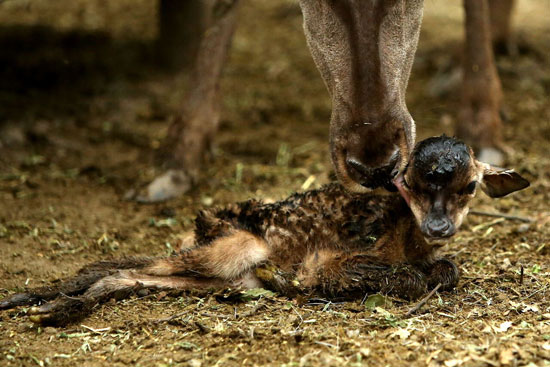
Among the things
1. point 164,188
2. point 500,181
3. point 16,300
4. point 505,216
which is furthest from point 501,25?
point 16,300

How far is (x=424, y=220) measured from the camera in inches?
135

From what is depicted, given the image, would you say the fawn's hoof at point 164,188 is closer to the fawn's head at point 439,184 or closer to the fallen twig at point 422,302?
the fawn's head at point 439,184

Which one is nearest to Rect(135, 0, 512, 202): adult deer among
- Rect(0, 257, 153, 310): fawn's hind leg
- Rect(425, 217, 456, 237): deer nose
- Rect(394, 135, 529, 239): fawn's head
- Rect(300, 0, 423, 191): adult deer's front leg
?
Rect(300, 0, 423, 191): adult deer's front leg

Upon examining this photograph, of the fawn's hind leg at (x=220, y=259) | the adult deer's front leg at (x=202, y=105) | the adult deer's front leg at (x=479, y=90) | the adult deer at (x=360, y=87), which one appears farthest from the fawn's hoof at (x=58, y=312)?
the adult deer's front leg at (x=479, y=90)

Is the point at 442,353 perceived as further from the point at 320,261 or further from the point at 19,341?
the point at 19,341

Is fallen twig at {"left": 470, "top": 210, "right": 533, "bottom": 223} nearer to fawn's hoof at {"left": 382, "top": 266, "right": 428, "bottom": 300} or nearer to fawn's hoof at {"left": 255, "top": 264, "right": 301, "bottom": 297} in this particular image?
fawn's hoof at {"left": 382, "top": 266, "right": 428, "bottom": 300}

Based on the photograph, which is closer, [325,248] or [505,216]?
[325,248]

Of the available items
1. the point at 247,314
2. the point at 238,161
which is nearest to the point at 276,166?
the point at 238,161

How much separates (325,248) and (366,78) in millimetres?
929

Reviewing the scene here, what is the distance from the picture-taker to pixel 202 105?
19.1 feet

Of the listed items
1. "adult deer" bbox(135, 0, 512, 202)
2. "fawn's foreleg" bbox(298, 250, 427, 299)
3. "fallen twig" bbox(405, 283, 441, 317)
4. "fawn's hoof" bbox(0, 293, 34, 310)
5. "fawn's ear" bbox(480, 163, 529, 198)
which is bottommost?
"fawn's hoof" bbox(0, 293, 34, 310)

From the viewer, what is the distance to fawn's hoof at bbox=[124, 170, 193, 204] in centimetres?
549

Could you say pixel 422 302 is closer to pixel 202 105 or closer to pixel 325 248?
pixel 325 248

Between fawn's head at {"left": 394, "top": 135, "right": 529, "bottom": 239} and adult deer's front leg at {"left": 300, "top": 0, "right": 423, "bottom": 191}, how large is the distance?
7.1 inches
